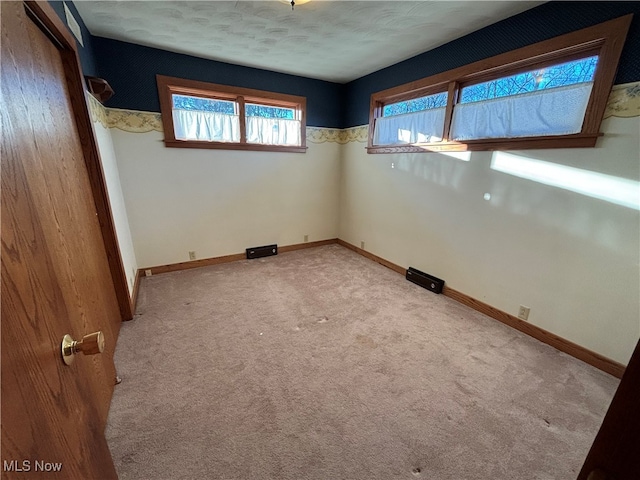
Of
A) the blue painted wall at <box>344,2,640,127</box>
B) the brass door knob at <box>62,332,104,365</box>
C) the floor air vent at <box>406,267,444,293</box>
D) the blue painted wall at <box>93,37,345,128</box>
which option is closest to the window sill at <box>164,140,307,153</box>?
the blue painted wall at <box>93,37,345,128</box>

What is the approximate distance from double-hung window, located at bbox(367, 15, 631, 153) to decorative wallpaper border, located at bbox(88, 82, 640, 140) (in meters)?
0.07

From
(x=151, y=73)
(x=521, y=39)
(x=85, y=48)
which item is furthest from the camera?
(x=151, y=73)

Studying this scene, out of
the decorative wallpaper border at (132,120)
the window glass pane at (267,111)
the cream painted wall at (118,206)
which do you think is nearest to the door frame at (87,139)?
the cream painted wall at (118,206)

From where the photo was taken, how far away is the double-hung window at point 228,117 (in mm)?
3018

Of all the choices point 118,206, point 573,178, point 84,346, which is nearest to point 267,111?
point 118,206

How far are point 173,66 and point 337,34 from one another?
1776 millimetres

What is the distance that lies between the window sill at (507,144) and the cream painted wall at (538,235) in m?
0.05

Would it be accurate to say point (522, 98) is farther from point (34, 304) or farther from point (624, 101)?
point (34, 304)

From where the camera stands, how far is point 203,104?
10.5 feet

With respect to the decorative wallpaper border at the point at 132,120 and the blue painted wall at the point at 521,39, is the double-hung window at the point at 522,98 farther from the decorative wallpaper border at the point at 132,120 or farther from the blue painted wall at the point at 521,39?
the decorative wallpaper border at the point at 132,120

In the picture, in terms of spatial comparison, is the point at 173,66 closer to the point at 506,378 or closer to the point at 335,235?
the point at 335,235

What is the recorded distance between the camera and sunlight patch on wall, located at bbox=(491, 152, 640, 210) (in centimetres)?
169

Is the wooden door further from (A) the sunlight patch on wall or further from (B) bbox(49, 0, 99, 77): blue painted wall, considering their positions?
(A) the sunlight patch on wall

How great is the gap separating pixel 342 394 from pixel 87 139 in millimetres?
2340
